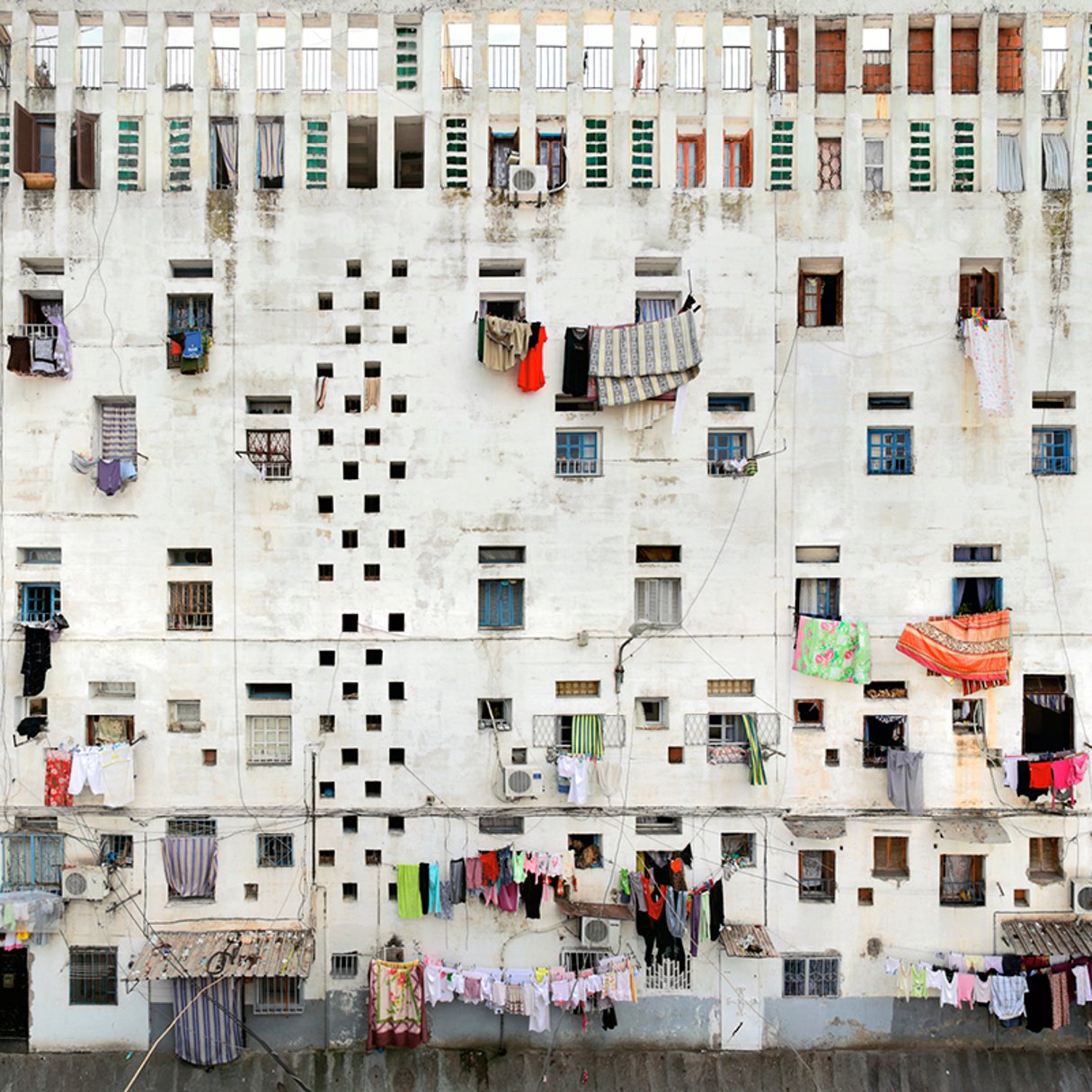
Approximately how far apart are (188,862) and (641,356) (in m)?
14.8

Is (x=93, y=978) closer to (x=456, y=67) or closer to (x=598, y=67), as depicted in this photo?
(x=456, y=67)

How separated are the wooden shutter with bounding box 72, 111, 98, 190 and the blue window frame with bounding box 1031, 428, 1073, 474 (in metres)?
21.6

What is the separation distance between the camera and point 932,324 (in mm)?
18266

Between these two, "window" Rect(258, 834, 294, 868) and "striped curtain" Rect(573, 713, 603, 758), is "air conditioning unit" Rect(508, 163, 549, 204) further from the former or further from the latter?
"window" Rect(258, 834, 294, 868)

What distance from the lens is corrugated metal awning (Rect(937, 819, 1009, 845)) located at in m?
17.7

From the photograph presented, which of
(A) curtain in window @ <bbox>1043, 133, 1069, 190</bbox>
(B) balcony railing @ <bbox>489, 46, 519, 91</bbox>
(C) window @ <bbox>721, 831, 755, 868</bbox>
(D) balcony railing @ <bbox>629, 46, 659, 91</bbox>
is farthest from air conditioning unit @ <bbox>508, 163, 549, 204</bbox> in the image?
(C) window @ <bbox>721, 831, 755, 868</bbox>

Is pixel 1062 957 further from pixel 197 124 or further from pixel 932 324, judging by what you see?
pixel 197 124

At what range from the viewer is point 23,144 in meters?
18.0

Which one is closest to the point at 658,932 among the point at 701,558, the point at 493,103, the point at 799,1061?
the point at 799,1061

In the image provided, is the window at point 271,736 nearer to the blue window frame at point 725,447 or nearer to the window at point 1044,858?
the blue window frame at point 725,447

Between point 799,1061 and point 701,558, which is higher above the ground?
point 701,558

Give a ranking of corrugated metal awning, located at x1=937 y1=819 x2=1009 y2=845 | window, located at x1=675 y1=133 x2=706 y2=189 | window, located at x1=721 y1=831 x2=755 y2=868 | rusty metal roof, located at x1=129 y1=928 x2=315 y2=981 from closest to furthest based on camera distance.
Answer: rusty metal roof, located at x1=129 y1=928 x2=315 y2=981 < corrugated metal awning, located at x1=937 y1=819 x2=1009 y2=845 < window, located at x1=721 y1=831 x2=755 y2=868 < window, located at x1=675 y1=133 x2=706 y2=189

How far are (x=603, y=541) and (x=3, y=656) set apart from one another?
44.1 ft

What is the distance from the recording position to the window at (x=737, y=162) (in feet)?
61.1
